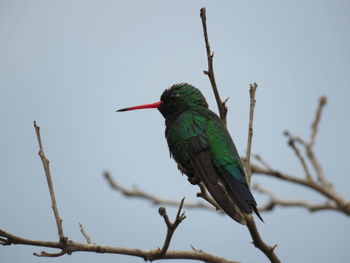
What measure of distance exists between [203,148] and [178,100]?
3.48ft

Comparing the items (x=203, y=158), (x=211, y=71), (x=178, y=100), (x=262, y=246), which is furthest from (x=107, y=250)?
(x=178, y=100)

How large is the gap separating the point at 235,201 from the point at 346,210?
1.12 m

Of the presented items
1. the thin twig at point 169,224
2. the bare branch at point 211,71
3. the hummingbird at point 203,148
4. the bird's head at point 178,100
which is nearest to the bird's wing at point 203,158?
the hummingbird at point 203,148

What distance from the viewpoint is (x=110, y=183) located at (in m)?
7.38

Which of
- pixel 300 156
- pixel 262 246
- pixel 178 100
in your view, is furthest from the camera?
pixel 178 100

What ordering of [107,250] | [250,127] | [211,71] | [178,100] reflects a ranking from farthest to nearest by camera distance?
[178,100] → [250,127] → [211,71] → [107,250]

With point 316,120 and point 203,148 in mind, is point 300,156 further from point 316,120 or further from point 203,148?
point 203,148

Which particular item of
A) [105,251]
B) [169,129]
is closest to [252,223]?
[105,251]

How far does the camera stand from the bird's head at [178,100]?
20.8 ft

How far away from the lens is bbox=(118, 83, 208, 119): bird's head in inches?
249

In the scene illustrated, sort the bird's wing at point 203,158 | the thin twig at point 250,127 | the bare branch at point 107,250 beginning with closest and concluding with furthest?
the bare branch at point 107,250
the thin twig at point 250,127
the bird's wing at point 203,158

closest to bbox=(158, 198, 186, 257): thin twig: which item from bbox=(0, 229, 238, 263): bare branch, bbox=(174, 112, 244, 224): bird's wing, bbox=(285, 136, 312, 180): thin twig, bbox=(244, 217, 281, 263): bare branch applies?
bbox=(0, 229, 238, 263): bare branch

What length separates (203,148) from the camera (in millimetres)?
5543

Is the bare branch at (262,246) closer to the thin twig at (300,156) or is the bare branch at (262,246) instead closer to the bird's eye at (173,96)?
the thin twig at (300,156)
